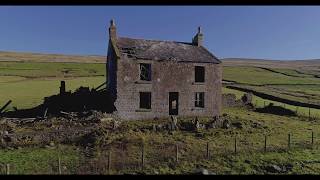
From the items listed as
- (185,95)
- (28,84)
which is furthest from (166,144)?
(28,84)

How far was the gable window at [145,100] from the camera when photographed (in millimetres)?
40688

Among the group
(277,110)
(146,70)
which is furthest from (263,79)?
(146,70)

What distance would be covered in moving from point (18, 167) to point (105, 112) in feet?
49.7

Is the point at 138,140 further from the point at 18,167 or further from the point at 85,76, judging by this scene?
the point at 85,76

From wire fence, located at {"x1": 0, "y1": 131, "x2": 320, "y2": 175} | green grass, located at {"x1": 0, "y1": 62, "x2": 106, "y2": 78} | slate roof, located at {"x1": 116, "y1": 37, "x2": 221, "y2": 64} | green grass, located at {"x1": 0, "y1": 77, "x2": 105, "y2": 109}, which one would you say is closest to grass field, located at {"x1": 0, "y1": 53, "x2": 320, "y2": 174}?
wire fence, located at {"x1": 0, "y1": 131, "x2": 320, "y2": 175}

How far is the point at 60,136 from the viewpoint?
1203 inches

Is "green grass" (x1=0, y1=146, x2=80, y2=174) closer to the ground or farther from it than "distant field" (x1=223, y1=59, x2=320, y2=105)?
closer to the ground

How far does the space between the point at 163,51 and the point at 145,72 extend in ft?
10.2

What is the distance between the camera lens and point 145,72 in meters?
40.8

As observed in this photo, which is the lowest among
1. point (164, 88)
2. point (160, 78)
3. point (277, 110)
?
point (277, 110)

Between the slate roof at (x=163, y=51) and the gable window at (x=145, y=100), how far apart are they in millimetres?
3411

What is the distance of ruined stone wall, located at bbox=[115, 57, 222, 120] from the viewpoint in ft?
128

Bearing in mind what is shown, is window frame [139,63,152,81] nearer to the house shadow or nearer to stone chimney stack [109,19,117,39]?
stone chimney stack [109,19,117,39]

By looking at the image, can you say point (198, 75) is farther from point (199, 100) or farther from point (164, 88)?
point (164, 88)
